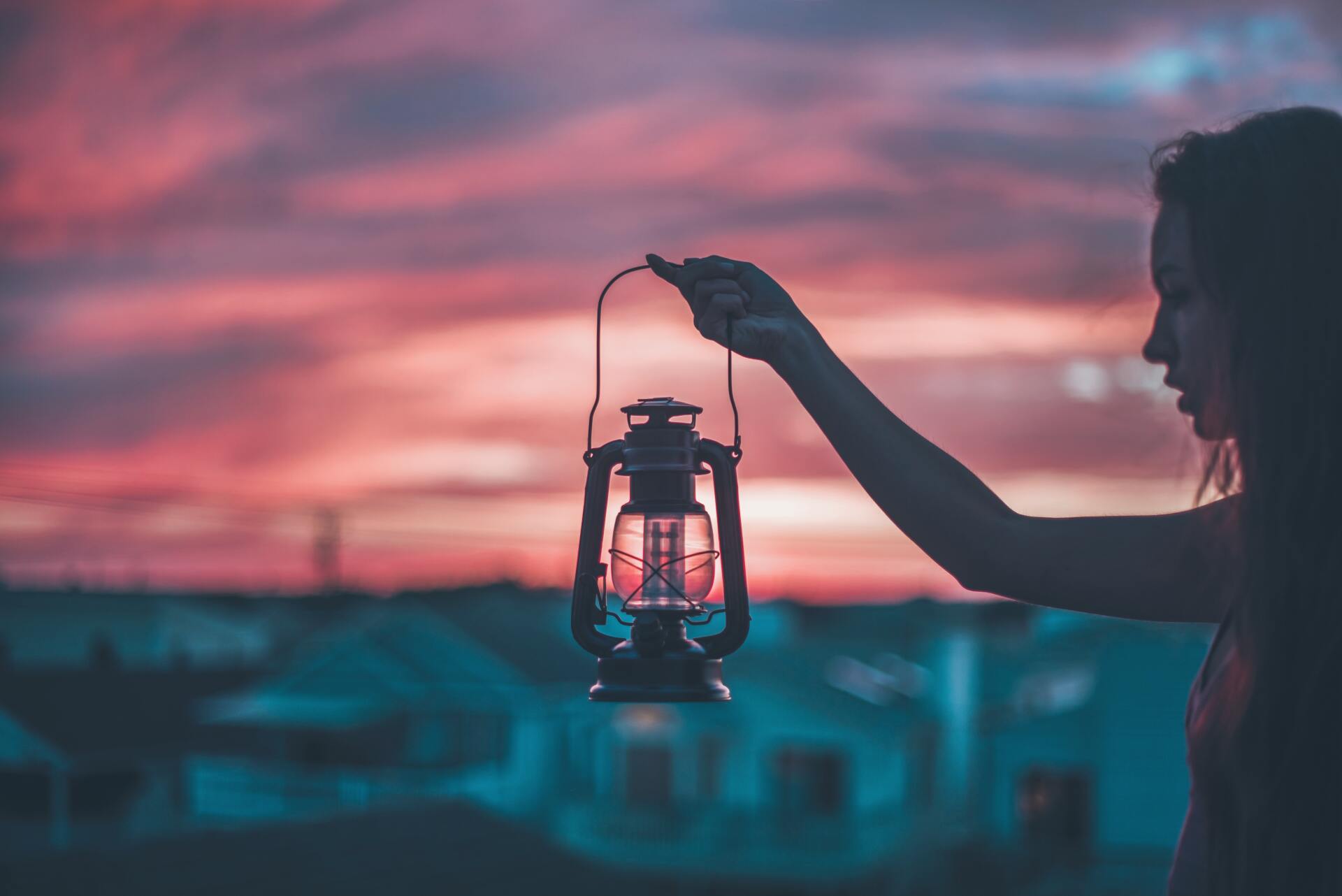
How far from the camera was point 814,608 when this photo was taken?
55.8m

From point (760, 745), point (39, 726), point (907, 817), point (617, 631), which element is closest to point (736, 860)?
point (760, 745)

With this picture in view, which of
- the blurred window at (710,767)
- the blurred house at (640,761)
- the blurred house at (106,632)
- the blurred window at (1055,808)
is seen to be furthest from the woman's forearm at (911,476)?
the blurred house at (106,632)

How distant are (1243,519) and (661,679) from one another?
1.01 metres

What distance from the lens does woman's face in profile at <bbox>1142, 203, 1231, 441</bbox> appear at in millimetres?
1689

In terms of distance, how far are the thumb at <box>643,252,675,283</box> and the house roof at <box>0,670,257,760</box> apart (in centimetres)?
2220

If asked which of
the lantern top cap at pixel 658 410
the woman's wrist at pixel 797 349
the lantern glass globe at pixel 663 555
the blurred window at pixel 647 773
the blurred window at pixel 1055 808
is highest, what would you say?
the woman's wrist at pixel 797 349

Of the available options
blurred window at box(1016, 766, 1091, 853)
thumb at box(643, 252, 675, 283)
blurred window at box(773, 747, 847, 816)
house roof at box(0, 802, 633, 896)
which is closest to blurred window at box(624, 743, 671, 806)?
blurred window at box(773, 747, 847, 816)

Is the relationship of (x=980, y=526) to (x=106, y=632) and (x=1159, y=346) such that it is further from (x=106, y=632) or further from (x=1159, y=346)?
(x=106, y=632)

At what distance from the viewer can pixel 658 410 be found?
7.68ft

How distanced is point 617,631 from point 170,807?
23.7 m

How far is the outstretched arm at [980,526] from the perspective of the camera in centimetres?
191

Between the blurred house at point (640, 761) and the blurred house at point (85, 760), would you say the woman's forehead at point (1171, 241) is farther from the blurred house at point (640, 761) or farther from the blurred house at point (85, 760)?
the blurred house at point (85, 760)

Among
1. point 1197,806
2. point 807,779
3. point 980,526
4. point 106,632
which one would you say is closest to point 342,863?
point 980,526

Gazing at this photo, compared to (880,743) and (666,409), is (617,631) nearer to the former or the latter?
(666,409)
